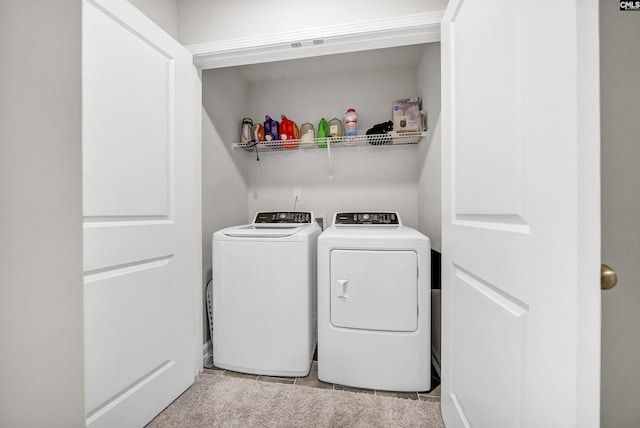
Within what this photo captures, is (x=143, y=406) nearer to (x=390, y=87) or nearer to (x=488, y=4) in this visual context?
(x=488, y=4)

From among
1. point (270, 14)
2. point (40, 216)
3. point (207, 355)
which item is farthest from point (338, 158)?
point (40, 216)

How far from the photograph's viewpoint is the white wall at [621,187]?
2.46 ft

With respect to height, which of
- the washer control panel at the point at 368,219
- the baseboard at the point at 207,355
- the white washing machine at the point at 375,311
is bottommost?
the baseboard at the point at 207,355

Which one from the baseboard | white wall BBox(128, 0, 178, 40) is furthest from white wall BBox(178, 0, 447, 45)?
the baseboard

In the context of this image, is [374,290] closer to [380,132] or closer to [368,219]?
[368,219]

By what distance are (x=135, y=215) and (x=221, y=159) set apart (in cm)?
101

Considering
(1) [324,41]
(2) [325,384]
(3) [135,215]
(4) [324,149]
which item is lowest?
(2) [325,384]

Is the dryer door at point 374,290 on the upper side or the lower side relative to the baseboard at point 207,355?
upper

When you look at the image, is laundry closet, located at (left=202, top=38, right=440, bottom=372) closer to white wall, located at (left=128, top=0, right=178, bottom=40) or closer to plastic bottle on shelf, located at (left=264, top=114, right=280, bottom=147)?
plastic bottle on shelf, located at (left=264, top=114, right=280, bottom=147)

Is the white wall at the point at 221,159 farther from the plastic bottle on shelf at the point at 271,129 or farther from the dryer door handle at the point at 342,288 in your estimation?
the dryer door handle at the point at 342,288

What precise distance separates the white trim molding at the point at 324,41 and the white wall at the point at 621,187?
0.81 m

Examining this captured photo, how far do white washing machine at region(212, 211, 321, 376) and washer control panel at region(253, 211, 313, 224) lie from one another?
1.71ft

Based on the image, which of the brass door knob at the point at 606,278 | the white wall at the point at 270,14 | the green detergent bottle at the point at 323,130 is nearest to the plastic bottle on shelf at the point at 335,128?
the green detergent bottle at the point at 323,130

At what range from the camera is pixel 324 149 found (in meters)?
2.54
